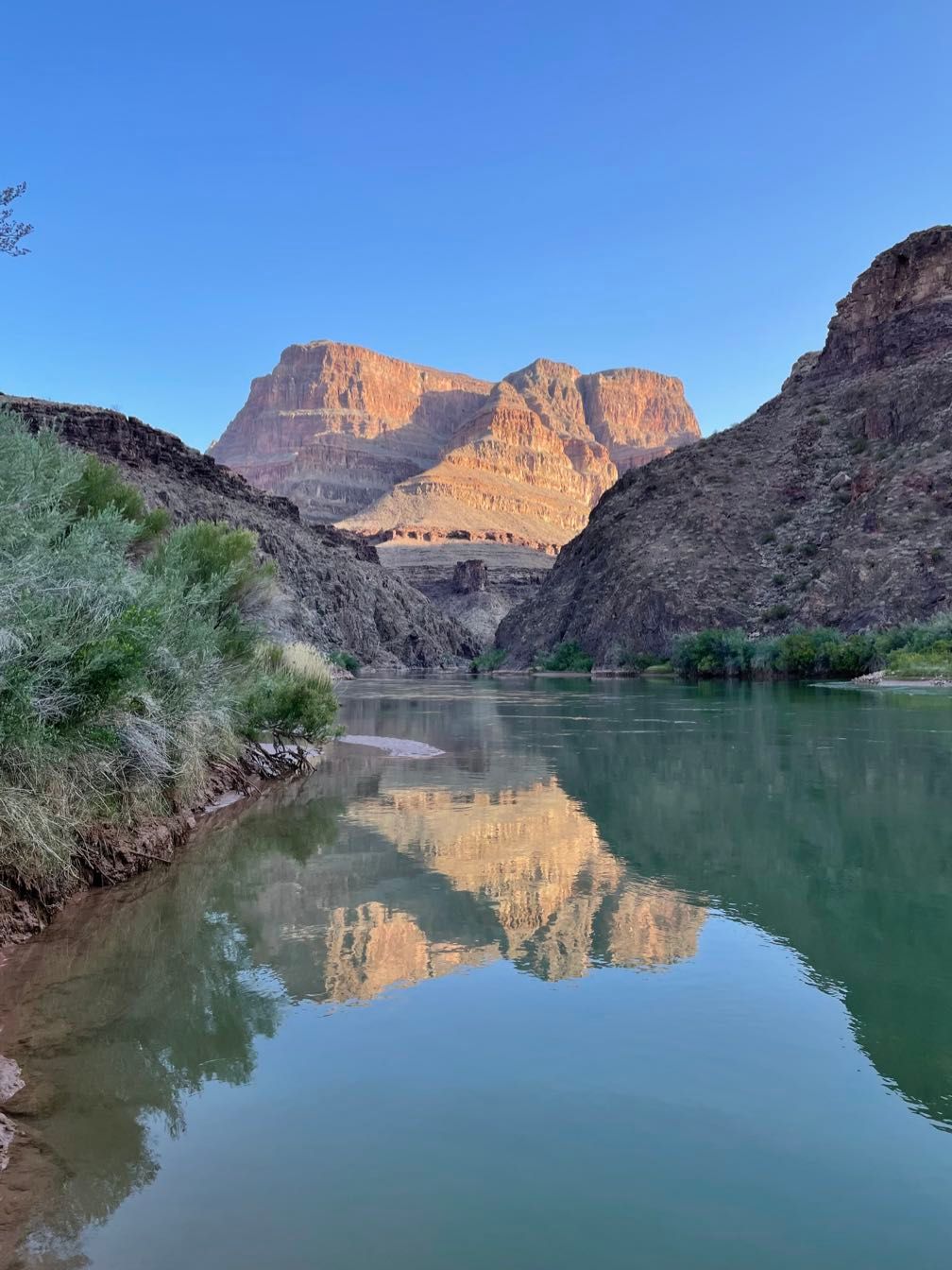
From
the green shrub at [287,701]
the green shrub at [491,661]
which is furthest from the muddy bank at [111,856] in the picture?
the green shrub at [491,661]

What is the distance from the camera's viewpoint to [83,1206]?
3959 mm

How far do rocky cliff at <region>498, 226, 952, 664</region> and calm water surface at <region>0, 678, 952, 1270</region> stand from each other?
47.0m

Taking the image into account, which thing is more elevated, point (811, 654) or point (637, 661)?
point (811, 654)

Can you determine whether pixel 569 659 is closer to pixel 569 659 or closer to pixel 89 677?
pixel 569 659

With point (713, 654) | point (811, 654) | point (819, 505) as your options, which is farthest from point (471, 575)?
point (811, 654)

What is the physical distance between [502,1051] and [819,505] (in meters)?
65.3

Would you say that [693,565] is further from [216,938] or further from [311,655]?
[216,938]

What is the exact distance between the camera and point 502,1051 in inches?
218

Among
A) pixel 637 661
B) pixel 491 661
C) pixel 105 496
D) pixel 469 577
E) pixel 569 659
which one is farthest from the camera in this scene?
pixel 469 577

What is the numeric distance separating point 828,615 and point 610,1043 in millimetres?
54933

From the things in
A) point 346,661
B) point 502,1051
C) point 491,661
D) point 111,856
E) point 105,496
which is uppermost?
point 105,496

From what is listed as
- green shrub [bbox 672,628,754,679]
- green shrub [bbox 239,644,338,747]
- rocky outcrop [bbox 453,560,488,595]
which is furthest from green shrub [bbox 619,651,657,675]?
rocky outcrop [bbox 453,560,488,595]

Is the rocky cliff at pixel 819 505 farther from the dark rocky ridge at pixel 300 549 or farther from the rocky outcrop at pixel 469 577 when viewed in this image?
the rocky outcrop at pixel 469 577

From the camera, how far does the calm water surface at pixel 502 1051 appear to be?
3.83 meters
